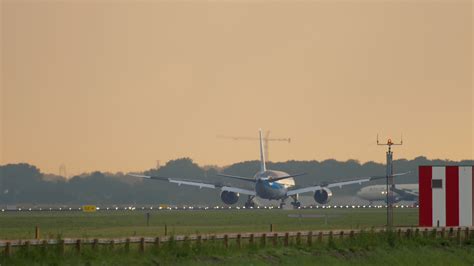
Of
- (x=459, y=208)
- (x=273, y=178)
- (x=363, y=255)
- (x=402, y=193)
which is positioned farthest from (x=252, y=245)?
(x=402, y=193)

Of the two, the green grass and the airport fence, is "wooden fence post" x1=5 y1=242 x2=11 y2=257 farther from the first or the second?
the green grass

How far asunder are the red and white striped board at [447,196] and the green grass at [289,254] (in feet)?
46.1

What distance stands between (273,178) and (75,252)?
11164cm

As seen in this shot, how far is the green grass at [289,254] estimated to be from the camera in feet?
167

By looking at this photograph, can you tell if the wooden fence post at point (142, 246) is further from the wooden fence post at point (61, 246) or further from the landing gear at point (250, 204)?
the landing gear at point (250, 204)

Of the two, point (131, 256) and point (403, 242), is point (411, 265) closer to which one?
point (403, 242)

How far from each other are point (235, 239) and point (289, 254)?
9.15ft

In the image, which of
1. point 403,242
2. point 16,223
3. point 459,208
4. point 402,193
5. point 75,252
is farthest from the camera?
point 402,193

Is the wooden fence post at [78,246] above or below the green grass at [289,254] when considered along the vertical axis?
above

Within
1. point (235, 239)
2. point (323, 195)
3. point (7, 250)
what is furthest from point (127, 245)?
point (323, 195)

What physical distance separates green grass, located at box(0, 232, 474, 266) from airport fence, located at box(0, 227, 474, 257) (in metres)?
0.25

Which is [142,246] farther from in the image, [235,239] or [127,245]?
[235,239]

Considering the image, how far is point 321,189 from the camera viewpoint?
535ft

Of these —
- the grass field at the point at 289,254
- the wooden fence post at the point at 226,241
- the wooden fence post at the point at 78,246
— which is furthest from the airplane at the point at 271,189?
the wooden fence post at the point at 78,246
